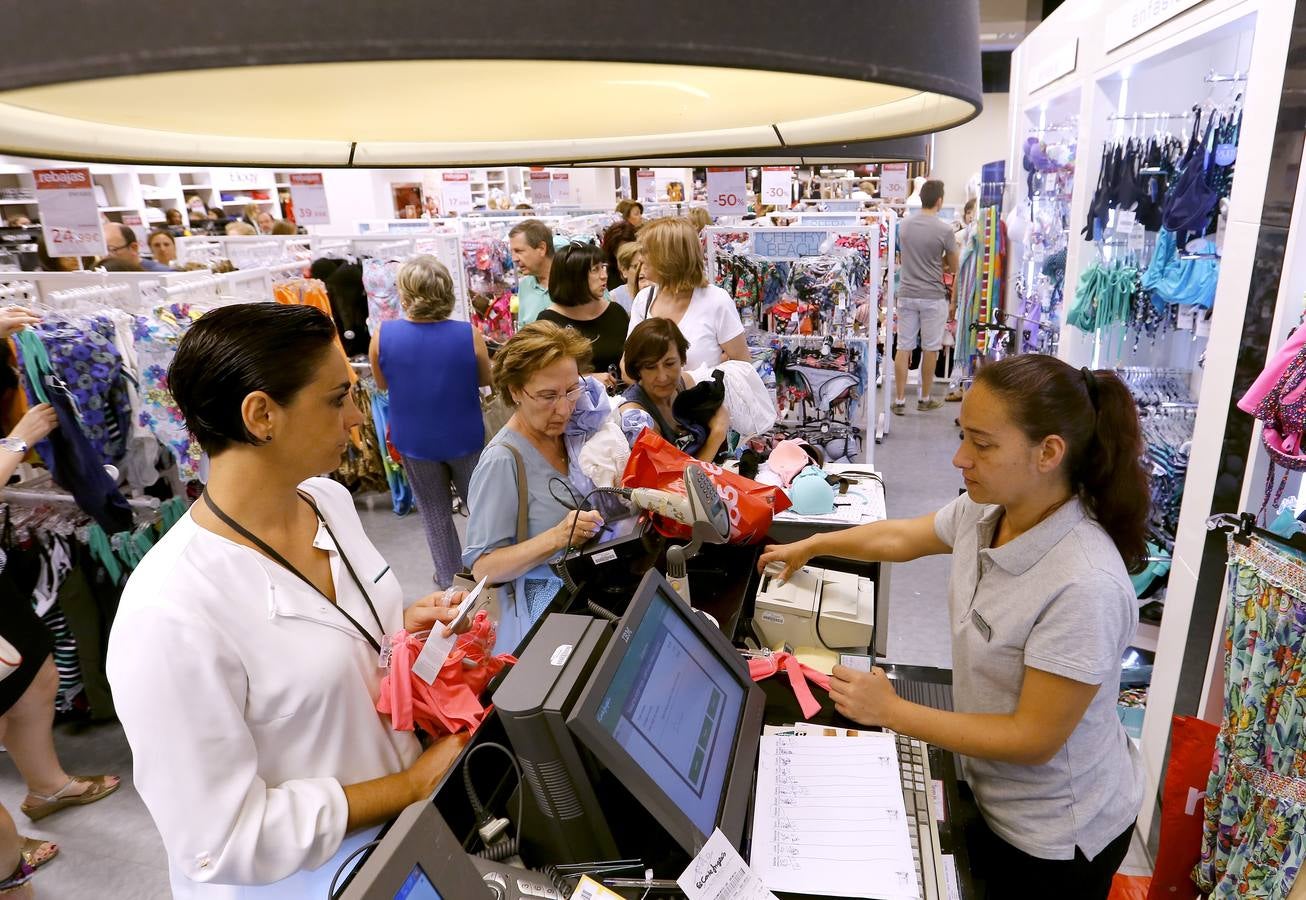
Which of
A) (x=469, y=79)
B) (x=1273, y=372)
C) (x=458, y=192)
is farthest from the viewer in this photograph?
(x=458, y=192)

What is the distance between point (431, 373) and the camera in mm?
3891

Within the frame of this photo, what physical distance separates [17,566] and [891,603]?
394 cm

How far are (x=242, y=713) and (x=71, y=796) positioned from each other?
258 centimetres

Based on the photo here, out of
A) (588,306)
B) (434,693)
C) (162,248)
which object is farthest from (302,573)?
(162,248)

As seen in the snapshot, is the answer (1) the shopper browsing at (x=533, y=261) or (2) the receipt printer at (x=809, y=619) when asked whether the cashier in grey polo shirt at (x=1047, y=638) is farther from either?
(1) the shopper browsing at (x=533, y=261)

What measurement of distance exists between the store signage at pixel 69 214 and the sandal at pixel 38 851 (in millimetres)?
2469

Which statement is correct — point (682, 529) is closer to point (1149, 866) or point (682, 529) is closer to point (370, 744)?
point (370, 744)

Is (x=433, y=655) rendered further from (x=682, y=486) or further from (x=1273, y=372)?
(x=1273, y=372)

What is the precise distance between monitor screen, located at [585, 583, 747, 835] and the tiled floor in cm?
206

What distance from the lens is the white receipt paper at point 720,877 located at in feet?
3.72

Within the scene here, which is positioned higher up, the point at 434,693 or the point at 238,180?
the point at 238,180

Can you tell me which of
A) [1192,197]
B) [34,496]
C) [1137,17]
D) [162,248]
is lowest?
[34,496]

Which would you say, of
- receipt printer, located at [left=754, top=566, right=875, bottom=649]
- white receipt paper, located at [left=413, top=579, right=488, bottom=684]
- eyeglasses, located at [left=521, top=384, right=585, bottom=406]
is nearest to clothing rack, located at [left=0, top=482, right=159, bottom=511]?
eyeglasses, located at [left=521, top=384, right=585, bottom=406]

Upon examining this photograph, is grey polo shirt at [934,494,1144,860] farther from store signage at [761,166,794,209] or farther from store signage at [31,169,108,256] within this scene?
store signage at [761,166,794,209]
